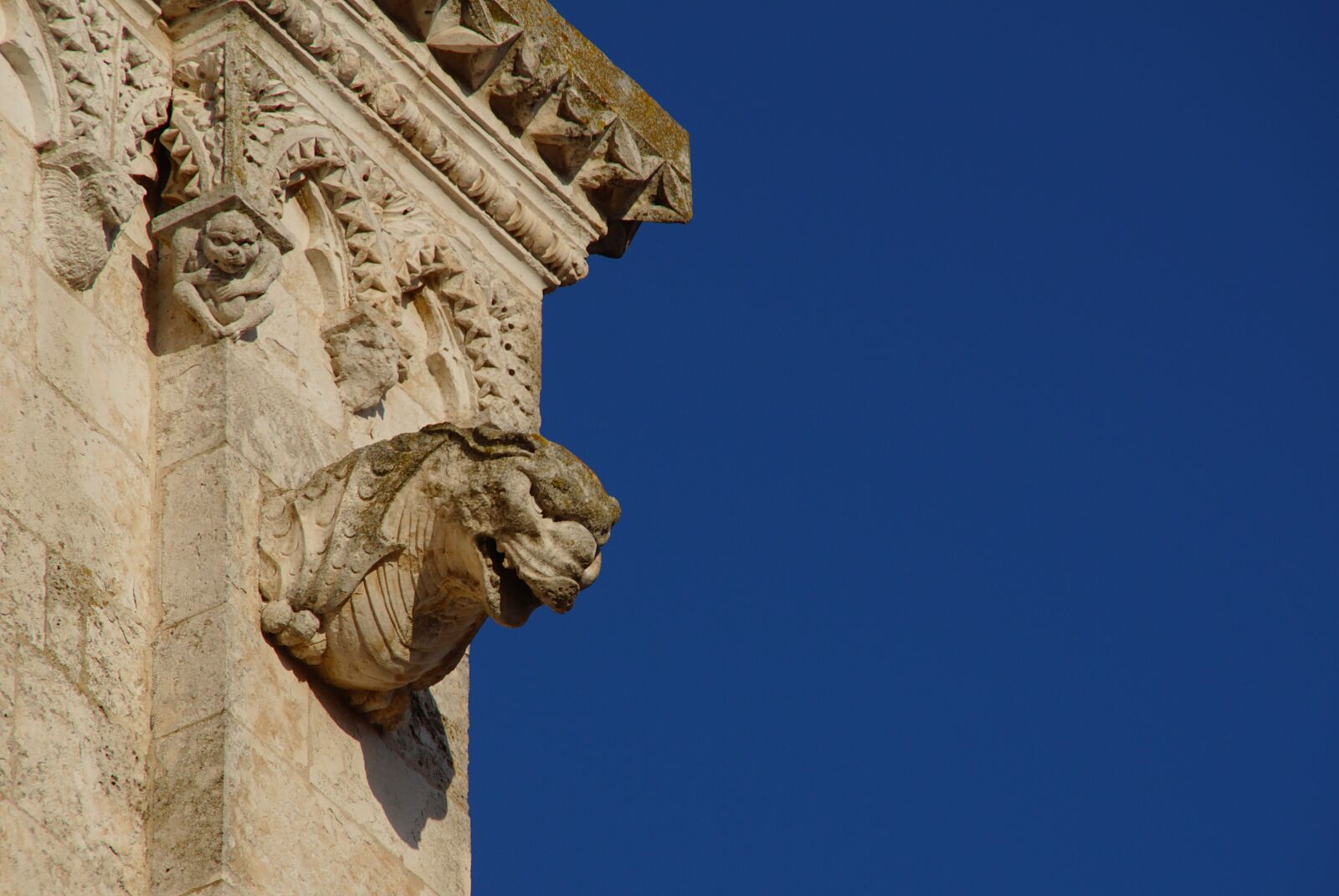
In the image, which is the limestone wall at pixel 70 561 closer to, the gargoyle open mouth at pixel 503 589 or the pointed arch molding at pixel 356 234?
the pointed arch molding at pixel 356 234

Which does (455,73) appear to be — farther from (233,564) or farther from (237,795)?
(237,795)

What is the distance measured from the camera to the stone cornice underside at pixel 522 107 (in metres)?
7.68

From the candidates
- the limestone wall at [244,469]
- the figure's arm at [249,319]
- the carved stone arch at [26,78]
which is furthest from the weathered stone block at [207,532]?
the carved stone arch at [26,78]

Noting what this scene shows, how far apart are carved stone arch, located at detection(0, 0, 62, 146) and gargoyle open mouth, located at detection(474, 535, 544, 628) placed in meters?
1.48

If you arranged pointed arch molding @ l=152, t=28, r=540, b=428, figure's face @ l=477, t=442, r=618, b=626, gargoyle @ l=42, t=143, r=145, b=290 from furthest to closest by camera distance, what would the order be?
1. pointed arch molding @ l=152, t=28, r=540, b=428
2. figure's face @ l=477, t=442, r=618, b=626
3. gargoyle @ l=42, t=143, r=145, b=290

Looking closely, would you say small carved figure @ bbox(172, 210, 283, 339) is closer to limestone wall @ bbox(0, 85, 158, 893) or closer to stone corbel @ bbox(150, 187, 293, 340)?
stone corbel @ bbox(150, 187, 293, 340)

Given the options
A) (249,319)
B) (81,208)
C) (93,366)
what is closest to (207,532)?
(93,366)

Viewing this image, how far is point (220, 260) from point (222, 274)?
0.12ft

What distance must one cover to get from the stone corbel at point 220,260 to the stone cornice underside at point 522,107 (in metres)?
0.74

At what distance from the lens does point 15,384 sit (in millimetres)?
6059

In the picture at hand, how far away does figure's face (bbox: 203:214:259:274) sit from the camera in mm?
6648

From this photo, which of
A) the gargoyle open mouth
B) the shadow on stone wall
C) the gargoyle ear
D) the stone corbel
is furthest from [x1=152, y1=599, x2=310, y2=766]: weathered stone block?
the stone corbel

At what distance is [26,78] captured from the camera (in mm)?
6508

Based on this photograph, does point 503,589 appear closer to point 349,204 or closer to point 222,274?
point 222,274
